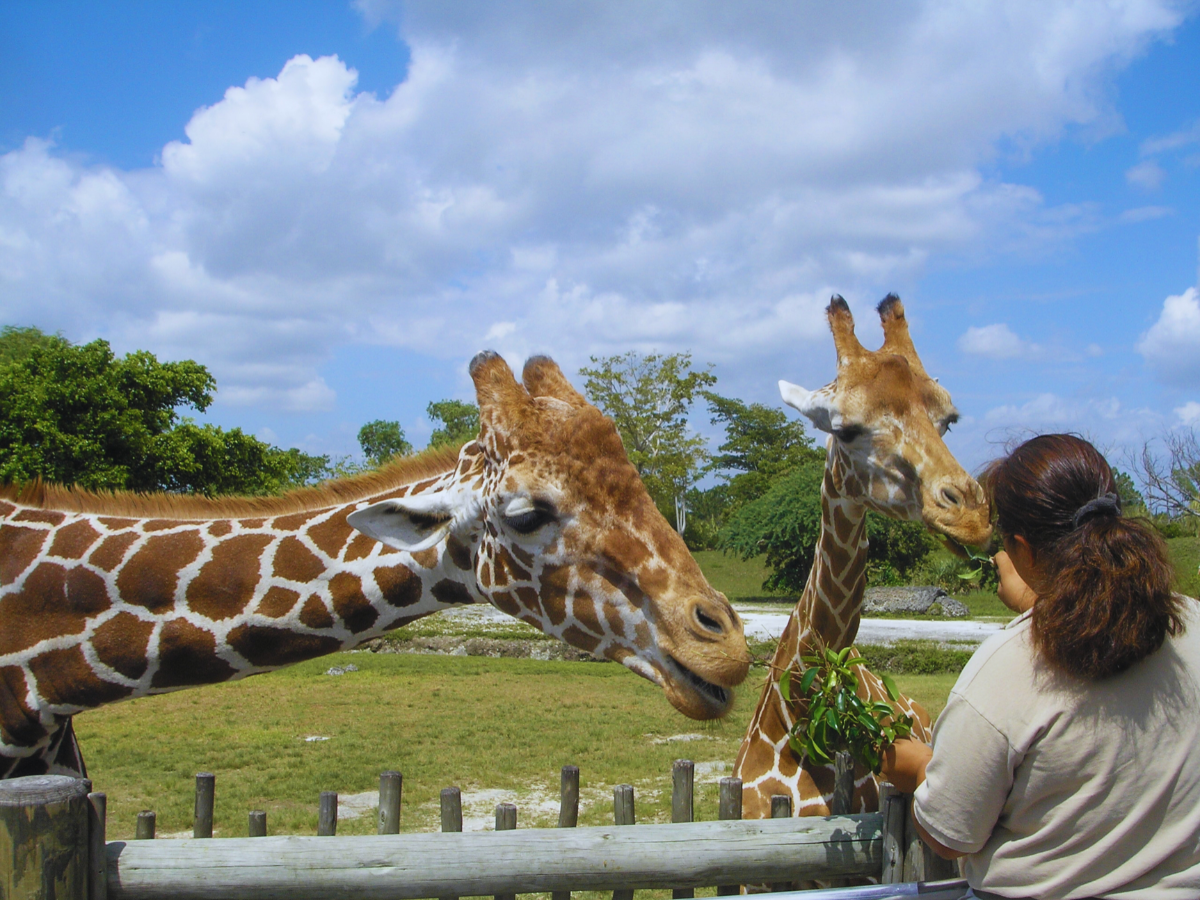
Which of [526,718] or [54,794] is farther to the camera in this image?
[526,718]

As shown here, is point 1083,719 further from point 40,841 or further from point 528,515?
point 40,841

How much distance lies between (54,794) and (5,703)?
3.25ft

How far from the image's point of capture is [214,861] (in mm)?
2457

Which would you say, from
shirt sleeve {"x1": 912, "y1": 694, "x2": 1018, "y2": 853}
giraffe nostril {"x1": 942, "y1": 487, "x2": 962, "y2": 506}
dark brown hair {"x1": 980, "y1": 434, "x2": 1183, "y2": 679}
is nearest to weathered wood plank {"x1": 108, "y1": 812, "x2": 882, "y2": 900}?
shirt sleeve {"x1": 912, "y1": 694, "x2": 1018, "y2": 853}

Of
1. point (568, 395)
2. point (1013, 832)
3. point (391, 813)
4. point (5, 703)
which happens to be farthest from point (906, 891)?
point (5, 703)

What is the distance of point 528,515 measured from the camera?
2.90 metres

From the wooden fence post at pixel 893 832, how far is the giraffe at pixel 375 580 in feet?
1.83

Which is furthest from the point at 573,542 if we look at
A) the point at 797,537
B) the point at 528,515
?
the point at 797,537

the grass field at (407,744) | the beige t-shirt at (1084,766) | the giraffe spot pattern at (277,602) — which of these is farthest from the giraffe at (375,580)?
the grass field at (407,744)

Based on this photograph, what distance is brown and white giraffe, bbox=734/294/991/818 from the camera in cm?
370

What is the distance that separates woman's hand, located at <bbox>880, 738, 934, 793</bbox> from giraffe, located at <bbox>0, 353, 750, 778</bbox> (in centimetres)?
49

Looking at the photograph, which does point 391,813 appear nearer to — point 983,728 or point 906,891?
point 906,891

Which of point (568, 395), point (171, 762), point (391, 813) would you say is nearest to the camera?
point (391, 813)

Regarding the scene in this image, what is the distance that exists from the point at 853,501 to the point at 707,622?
1556 mm
